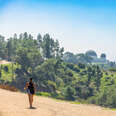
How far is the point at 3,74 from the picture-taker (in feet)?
379

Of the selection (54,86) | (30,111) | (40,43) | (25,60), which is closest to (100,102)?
(54,86)

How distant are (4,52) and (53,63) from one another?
45584 mm

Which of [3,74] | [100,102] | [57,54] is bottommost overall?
[100,102]

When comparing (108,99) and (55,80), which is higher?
(55,80)

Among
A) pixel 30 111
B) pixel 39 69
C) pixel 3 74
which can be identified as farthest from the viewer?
pixel 3 74

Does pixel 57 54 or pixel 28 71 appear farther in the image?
pixel 57 54

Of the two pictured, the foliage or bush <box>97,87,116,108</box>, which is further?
the foliage

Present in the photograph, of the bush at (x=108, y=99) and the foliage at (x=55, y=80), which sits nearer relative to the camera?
the bush at (x=108, y=99)

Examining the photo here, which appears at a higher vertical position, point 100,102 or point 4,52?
point 4,52

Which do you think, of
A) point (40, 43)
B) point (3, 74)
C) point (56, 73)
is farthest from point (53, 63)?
point (40, 43)

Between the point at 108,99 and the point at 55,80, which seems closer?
the point at 108,99

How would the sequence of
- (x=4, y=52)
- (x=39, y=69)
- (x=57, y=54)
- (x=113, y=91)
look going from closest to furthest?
(x=113, y=91) < (x=39, y=69) < (x=4, y=52) < (x=57, y=54)

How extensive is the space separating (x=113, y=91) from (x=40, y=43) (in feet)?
324

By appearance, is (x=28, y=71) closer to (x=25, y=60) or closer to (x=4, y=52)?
(x=25, y=60)
